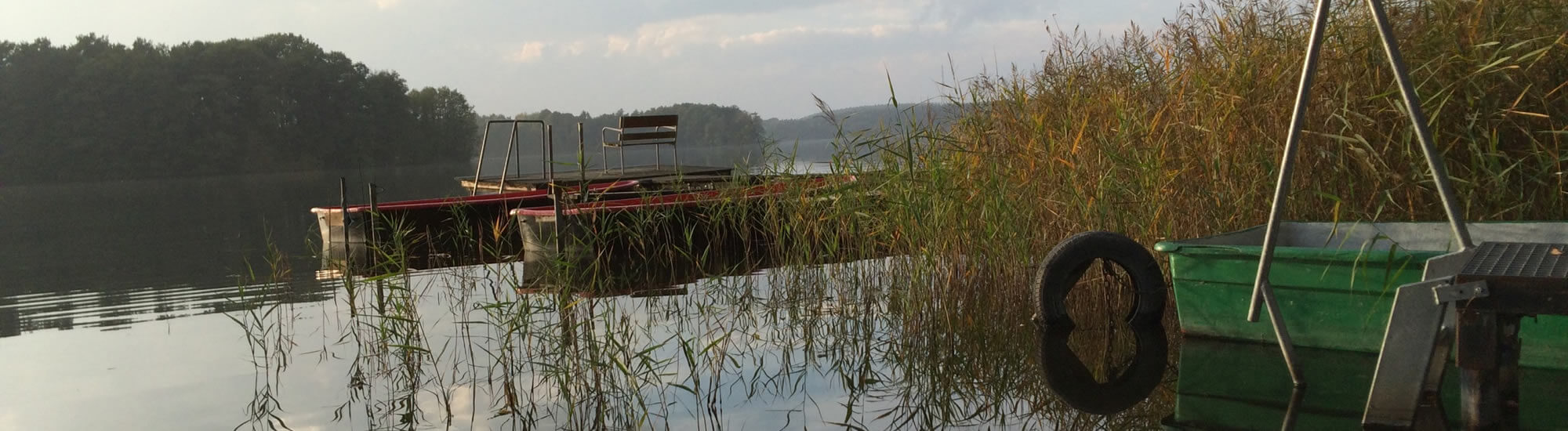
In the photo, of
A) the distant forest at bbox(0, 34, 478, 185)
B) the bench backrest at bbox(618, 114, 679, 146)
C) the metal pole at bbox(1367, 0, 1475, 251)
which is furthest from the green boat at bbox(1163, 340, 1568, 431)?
the distant forest at bbox(0, 34, 478, 185)

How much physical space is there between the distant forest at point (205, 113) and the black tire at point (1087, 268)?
2122 inches

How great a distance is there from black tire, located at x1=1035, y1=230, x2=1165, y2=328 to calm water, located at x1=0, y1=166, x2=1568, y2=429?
0.46ft

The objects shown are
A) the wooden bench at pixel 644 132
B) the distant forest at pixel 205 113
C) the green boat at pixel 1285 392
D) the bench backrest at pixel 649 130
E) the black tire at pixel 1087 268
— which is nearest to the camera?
the green boat at pixel 1285 392

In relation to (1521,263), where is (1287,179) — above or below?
above

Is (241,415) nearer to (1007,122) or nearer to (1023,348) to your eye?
(1023,348)

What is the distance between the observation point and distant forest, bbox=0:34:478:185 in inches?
2004

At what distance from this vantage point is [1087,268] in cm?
570

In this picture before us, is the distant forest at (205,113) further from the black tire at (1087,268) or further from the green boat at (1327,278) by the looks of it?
the green boat at (1327,278)

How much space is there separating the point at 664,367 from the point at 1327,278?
9.14 ft

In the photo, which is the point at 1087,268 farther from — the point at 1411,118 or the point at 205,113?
the point at 205,113

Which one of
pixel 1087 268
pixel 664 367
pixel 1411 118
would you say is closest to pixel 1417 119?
pixel 1411 118

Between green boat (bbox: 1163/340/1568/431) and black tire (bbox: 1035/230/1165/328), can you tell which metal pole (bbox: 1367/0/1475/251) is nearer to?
green boat (bbox: 1163/340/1568/431)

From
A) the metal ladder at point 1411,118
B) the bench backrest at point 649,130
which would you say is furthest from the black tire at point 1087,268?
the bench backrest at point 649,130

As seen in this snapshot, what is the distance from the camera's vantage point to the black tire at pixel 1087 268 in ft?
18.2
